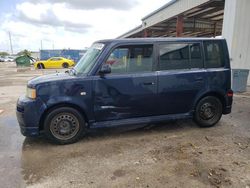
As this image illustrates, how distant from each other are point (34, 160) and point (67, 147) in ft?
2.18

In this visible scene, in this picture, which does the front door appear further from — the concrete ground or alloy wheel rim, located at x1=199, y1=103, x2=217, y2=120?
alloy wheel rim, located at x1=199, y1=103, x2=217, y2=120

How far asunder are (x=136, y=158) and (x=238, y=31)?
325 inches

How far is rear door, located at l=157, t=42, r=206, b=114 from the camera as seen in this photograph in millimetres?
4711

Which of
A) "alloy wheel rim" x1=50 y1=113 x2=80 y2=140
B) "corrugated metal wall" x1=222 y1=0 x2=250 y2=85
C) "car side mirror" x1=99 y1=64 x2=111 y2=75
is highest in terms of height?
"corrugated metal wall" x1=222 y1=0 x2=250 y2=85

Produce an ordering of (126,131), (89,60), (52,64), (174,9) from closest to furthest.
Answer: (89,60)
(126,131)
(174,9)
(52,64)

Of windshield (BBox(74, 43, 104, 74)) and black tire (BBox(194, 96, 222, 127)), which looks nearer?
windshield (BBox(74, 43, 104, 74))

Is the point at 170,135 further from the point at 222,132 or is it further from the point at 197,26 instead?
the point at 197,26

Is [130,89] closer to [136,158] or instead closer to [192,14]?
[136,158]

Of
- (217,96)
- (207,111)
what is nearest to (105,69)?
(207,111)

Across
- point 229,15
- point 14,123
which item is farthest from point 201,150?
point 229,15

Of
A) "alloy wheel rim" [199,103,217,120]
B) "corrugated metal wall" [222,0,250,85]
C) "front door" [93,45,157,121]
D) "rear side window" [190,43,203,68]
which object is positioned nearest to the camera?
"front door" [93,45,157,121]

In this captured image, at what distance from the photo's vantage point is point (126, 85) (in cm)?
450

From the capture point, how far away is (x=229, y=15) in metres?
9.80

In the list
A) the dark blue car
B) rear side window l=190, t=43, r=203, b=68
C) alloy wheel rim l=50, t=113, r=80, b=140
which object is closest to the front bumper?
the dark blue car
